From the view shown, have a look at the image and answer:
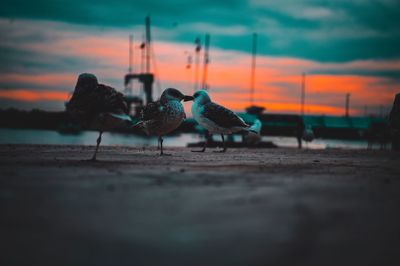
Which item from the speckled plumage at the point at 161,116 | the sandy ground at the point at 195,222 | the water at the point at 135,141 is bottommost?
the water at the point at 135,141

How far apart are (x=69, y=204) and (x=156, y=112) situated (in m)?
8.64

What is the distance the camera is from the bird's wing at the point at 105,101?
1045cm

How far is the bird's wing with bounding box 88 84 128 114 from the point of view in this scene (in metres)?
10.5

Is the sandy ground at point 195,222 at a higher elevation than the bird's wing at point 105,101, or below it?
below

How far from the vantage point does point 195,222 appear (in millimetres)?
3699

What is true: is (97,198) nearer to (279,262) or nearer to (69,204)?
(69,204)

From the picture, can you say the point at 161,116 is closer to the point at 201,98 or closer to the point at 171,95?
the point at 171,95

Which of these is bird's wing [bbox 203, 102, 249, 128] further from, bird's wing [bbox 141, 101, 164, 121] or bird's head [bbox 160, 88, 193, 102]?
bird's wing [bbox 141, 101, 164, 121]

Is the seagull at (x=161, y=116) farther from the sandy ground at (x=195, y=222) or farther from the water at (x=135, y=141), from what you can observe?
the water at (x=135, y=141)

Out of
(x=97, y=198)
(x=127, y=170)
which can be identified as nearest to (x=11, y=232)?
(x=97, y=198)

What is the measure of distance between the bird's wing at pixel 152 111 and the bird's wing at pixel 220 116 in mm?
3086

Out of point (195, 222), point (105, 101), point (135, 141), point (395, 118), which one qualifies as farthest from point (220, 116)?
point (135, 141)

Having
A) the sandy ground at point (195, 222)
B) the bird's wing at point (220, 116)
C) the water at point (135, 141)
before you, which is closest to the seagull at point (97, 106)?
the sandy ground at point (195, 222)

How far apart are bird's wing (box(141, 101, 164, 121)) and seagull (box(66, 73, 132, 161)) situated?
78.2 inches
